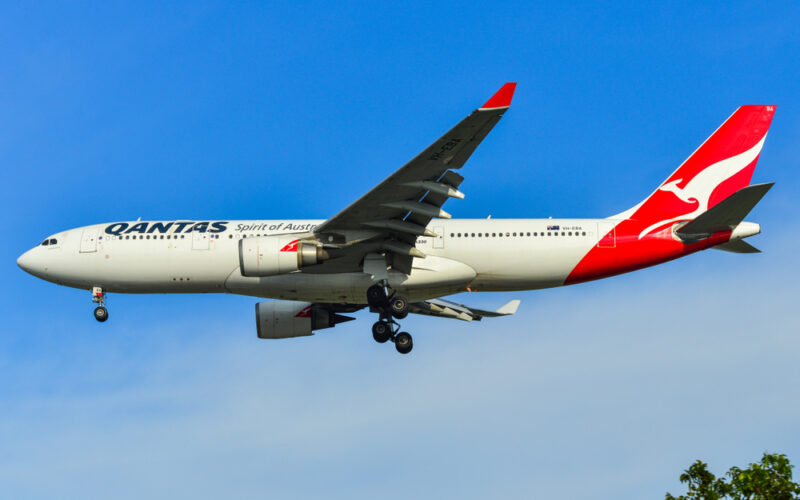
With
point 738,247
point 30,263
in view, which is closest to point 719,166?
point 738,247

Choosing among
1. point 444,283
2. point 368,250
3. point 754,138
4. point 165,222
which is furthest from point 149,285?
point 754,138

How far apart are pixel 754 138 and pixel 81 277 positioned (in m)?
22.3

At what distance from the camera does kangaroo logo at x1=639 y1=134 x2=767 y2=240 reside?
106 feet

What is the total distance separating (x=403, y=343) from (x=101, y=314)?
32.5 ft

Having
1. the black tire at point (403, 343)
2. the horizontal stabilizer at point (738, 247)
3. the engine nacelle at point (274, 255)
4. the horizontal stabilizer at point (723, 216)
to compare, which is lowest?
the black tire at point (403, 343)

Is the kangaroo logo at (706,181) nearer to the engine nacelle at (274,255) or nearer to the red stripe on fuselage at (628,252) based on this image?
the red stripe on fuselage at (628,252)

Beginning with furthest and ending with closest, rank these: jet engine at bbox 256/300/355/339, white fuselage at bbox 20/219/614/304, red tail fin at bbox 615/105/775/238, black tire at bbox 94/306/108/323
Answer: jet engine at bbox 256/300/355/339
black tire at bbox 94/306/108/323
red tail fin at bbox 615/105/775/238
white fuselage at bbox 20/219/614/304

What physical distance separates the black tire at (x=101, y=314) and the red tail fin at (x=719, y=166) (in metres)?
16.9

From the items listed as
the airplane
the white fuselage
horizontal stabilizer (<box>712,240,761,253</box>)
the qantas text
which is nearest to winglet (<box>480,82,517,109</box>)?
the airplane

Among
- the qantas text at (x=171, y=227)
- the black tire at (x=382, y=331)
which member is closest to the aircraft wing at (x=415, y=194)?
the black tire at (x=382, y=331)

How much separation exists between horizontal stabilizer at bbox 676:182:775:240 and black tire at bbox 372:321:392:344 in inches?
378

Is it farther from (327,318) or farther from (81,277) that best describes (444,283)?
(81,277)

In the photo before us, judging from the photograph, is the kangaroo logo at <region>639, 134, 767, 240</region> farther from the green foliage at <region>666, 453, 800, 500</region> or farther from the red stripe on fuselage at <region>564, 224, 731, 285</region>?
the green foliage at <region>666, 453, 800, 500</region>

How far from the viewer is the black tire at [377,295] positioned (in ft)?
102
